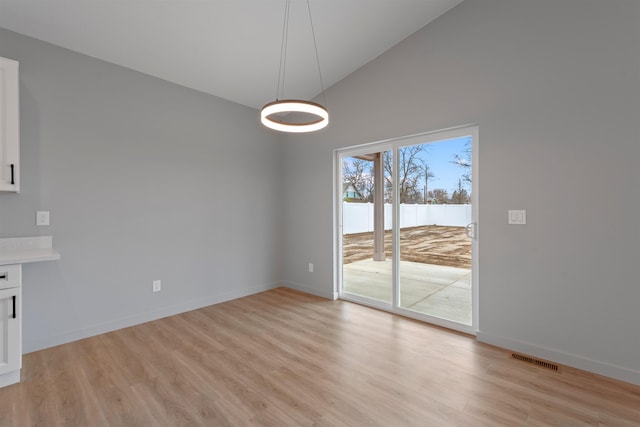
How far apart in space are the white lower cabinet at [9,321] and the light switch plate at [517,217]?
13.7 feet

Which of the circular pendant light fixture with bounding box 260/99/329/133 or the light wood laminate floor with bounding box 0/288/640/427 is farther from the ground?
the circular pendant light fixture with bounding box 260/99/329/133

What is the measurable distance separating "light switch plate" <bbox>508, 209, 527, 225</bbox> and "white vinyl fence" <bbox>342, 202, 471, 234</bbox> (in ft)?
1.31

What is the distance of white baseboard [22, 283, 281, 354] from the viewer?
2.72m

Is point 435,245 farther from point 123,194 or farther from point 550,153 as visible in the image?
point 123,194

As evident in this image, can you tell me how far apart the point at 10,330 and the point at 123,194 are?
1540mm

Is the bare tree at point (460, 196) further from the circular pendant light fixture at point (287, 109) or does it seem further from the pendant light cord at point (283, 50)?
the pendant light cord at point (283, 50)

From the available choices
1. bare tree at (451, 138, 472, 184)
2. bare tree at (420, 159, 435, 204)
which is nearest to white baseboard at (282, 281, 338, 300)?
bare tree at (420, 159, 435, 204)

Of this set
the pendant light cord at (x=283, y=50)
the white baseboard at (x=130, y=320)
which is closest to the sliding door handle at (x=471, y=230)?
the pendant light cord at (x=283, y=50)

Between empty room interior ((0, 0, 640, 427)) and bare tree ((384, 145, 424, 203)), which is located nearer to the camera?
empty room interior ((0, 0, 640, 427))

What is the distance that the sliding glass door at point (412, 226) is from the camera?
10.3 feet

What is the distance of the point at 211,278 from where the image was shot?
4.01 m

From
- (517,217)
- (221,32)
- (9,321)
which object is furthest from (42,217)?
(517,217)

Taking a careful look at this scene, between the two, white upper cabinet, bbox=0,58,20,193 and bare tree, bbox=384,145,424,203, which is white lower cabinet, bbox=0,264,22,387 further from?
bare tree, bbox=384,145,424,203

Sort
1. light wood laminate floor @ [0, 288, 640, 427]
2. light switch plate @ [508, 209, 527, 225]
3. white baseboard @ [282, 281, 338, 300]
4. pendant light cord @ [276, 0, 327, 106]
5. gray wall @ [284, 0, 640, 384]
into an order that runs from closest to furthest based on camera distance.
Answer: light wood laminate floor @ [0, 288, 640, 427] < gray wall @ [284, 0, 640, 384] < light switch plate @ [508, 209, 527, 225] < pendant light cord @ [276, 0, 327, 106] < white baseboard @ [282, 281, 338, 300]
